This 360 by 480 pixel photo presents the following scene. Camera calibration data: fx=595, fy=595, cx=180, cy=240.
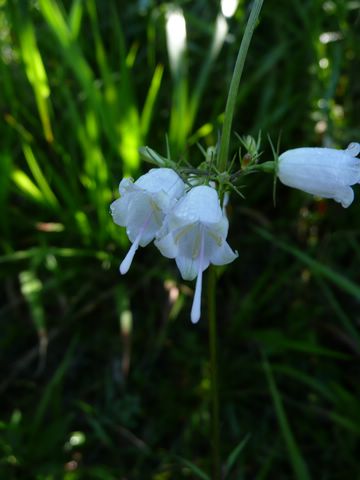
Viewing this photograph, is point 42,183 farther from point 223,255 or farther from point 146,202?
point 223,255

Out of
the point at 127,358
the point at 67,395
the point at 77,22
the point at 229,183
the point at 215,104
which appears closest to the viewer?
the point at 229,183

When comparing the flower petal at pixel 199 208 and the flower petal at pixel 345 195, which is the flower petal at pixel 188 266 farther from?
the flower petal at pixel 345 195

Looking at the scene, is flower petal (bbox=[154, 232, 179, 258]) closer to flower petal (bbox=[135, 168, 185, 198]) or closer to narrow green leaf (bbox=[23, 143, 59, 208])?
flower petal (bbox=[135, 168, 185, 198])

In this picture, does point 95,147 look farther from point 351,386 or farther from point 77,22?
point 351,386

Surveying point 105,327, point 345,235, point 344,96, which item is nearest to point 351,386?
A: point 345,235

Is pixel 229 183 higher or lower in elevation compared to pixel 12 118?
higher

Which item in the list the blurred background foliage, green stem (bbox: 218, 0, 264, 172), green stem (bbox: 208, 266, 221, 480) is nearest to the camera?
green stem (bbox: 218, 0, 264, 172)

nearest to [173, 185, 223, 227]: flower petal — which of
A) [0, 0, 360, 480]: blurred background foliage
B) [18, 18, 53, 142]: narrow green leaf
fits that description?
[0, 0, 360, 480]: blurred background foliage

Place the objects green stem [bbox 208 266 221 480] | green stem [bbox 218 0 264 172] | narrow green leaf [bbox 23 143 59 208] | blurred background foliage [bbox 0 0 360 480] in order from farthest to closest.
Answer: narrow green leaf [bbox 23 143 59 208]
blurred background foliage [bbox 0 0 360 480]
green stem [bbox 208 266 221 480]
green stem [bbox 218 0 264 172]

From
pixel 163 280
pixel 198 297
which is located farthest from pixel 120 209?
pixel 163 280
